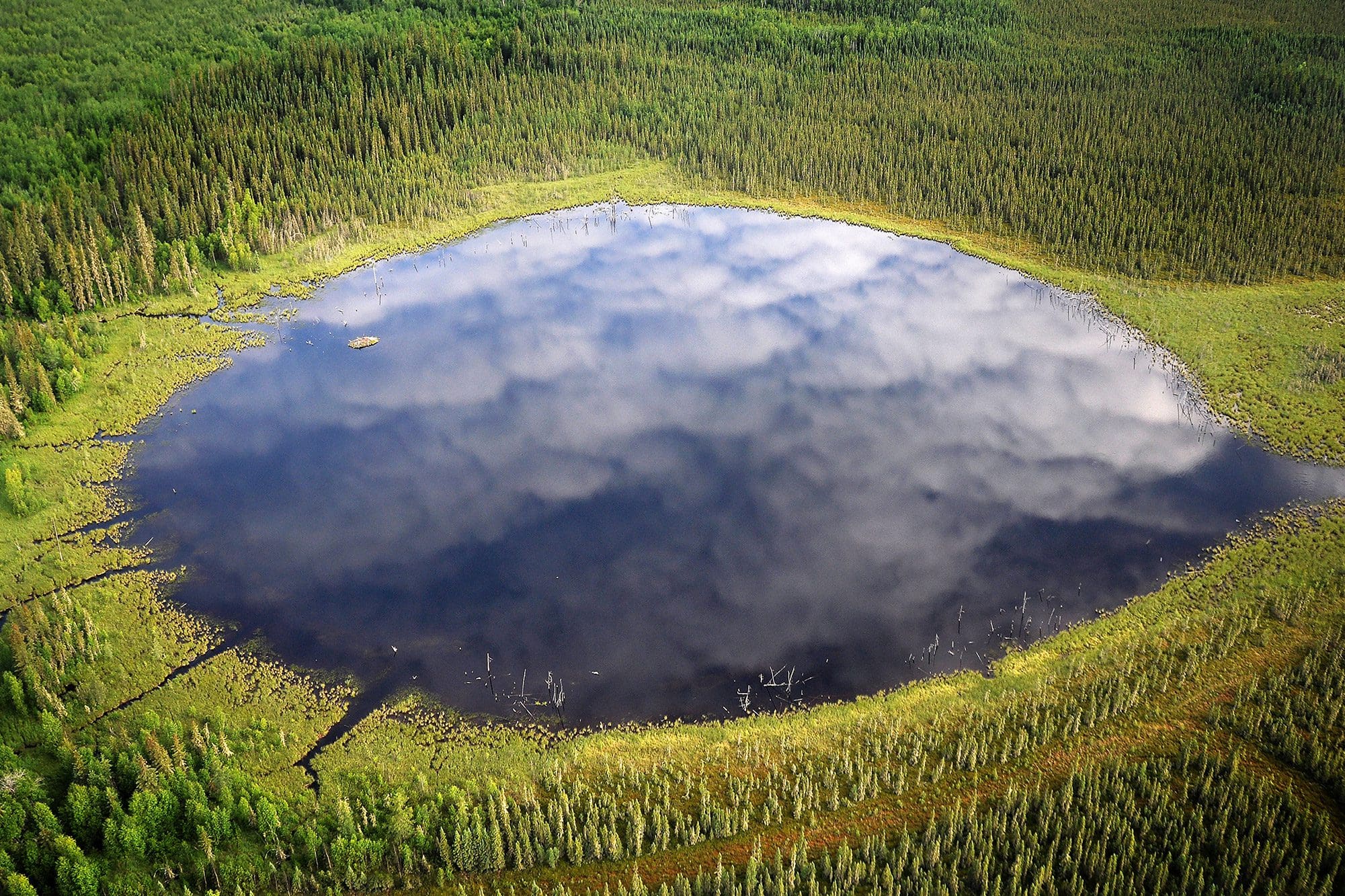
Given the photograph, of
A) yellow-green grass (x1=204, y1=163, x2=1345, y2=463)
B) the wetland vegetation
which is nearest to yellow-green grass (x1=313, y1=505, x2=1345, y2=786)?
the wetland vegetation

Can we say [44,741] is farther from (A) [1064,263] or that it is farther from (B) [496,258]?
(A) [1064,263]

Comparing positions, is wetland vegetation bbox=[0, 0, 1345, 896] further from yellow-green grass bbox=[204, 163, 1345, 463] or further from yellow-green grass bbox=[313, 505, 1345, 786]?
yellow-green grass bbox=[204, 163, 1345, 463]

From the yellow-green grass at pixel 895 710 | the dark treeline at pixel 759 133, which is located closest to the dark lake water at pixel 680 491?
the yellow-green grass at pixel 895 710

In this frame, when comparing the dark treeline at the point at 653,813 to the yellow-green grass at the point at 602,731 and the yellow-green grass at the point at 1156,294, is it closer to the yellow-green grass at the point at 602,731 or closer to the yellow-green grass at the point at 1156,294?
the yellow-green grass at the point at 602,731

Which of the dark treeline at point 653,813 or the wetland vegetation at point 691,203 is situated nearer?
the dark treeline at point 653,813

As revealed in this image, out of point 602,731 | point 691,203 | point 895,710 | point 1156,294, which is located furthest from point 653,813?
point 691,203

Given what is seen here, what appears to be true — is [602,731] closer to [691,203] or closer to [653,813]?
[653,813]
